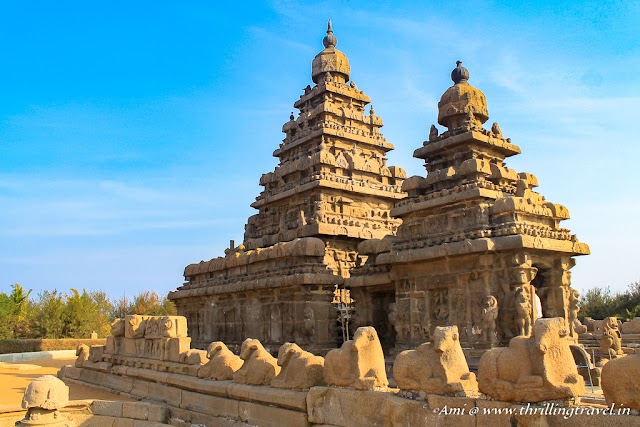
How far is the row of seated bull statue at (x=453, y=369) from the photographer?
5.68 meters

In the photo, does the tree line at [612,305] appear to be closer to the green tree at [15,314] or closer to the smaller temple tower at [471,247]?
the smaller temple tower at [471,247]

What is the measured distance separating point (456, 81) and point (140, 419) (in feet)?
42.1

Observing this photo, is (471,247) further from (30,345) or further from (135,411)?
(30,345)

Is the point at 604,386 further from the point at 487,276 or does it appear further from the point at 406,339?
the point at 406,339

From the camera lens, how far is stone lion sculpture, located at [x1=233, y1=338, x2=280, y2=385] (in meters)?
9.57

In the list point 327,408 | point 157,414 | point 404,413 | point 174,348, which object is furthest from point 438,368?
point 174,348

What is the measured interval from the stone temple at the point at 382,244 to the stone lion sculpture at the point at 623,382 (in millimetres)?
7364

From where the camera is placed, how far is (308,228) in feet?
62.7

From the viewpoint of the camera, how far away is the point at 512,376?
19.6 ft

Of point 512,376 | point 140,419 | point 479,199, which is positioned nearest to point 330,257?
point 479,199

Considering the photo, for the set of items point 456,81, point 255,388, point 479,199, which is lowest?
point 255,388

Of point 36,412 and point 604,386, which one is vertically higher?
point 604,386

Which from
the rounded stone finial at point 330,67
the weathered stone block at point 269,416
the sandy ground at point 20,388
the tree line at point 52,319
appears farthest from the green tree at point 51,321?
the weathered stone block at point 269,416

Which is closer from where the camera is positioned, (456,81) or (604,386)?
(604,386)
